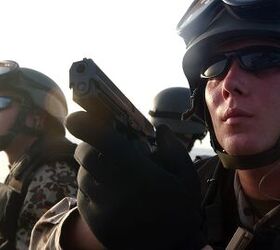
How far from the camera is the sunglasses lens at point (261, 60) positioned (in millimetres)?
1870

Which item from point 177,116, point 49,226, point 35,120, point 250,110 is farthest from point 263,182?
point 177,116

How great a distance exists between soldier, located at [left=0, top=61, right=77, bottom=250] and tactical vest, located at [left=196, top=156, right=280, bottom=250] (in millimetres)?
1437

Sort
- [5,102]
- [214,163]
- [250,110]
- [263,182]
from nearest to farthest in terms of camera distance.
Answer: [250,110]
[263,182]
[214,163]
[5,102]

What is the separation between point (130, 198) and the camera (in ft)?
5.06

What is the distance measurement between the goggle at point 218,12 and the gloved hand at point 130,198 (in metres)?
0.87

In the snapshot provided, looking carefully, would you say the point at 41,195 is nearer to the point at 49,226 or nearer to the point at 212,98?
the point at 49,226

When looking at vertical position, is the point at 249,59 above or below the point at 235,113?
above

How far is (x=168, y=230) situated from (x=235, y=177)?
29.0 inches

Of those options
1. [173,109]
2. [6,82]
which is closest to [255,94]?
[6,82]

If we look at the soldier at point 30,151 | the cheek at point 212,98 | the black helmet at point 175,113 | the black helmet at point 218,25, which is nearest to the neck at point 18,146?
the soldier at point 30,151

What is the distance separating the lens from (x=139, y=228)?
1.55 metres

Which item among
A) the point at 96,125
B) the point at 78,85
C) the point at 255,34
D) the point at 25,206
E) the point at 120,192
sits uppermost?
the point at 255,34

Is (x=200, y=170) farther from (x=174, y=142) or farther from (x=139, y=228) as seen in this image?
(x=139, y=228)

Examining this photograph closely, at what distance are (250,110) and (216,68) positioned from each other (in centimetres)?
28
